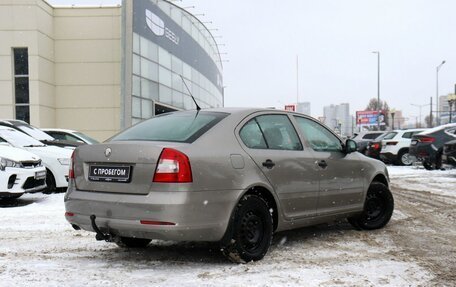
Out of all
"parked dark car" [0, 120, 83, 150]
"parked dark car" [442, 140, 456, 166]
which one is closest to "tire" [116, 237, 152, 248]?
"parked dark car" [0, 120, 83, 150]

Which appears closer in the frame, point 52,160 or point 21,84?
point 52,160

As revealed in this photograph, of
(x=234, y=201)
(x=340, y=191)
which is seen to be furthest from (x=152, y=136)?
(x=340, y=191)

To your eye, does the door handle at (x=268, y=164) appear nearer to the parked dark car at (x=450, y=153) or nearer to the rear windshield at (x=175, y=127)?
the rear windshield at (x=175, y=127)

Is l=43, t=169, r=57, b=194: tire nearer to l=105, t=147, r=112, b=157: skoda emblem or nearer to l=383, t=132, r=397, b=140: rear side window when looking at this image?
l=105, t=147, r=112, b=157: skoda emblem

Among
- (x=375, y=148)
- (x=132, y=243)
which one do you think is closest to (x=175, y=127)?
(x=132, y=243)

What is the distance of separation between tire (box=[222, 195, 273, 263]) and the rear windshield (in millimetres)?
768

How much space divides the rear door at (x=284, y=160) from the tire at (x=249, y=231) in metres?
0.28

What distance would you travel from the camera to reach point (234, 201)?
442cm

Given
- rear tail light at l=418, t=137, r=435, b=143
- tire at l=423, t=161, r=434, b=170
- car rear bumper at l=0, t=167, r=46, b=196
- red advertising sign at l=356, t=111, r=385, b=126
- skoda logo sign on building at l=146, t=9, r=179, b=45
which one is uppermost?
skoda logo sign on building at l=146, t=9, r=179, b=45

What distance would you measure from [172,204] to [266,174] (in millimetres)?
1075

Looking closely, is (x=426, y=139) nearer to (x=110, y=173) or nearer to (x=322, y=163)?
(x=322, y=163)

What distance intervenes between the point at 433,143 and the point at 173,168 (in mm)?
12608

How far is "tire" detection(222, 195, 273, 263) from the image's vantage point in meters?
4.45

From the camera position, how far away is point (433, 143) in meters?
14.9
